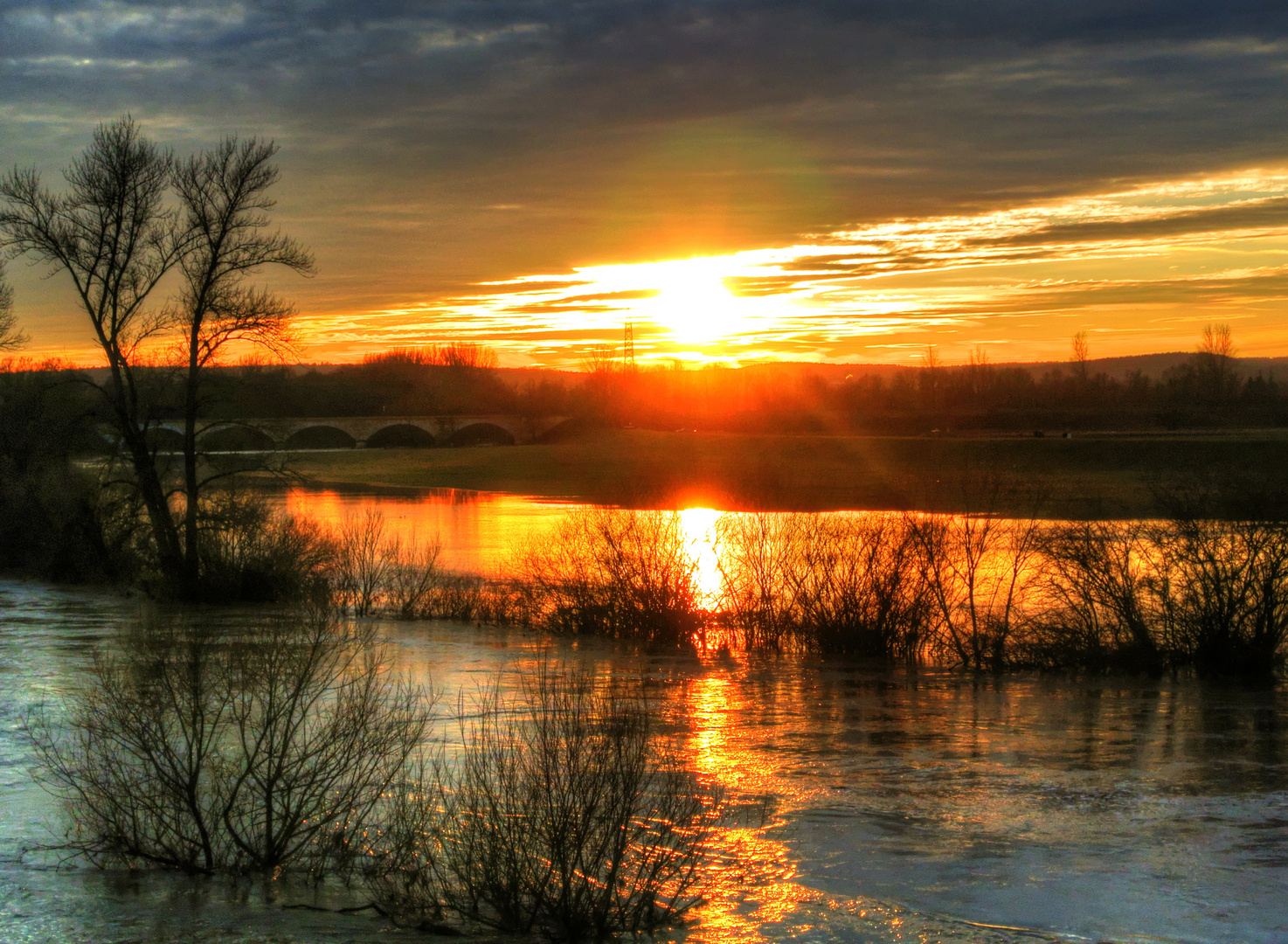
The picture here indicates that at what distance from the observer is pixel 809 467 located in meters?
74.9

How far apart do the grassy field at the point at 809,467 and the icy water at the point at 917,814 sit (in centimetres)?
988

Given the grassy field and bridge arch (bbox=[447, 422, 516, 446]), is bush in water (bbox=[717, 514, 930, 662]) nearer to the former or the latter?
the grassy field

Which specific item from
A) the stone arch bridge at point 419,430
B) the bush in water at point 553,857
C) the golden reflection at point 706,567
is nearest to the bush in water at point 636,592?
the golden reflection at point 706,567

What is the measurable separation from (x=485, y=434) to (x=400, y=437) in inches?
400

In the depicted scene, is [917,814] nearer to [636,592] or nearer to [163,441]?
[636,592]

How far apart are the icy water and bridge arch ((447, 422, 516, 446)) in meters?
107

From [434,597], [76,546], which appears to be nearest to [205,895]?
[434,597]

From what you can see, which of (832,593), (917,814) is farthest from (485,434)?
(917,814)

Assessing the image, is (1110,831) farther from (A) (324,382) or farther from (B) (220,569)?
(A) (324,382)

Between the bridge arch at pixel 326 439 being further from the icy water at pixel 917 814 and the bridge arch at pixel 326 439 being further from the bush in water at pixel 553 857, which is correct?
the bush in water at pixel 553 857

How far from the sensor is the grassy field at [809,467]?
161ft

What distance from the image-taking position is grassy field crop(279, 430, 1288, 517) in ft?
161

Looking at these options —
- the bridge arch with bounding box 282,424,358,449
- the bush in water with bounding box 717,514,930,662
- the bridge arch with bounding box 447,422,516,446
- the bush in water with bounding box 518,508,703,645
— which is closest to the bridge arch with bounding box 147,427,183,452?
the bush in water with bounding box 518,508,703,645

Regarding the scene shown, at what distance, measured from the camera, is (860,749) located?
696 inches
